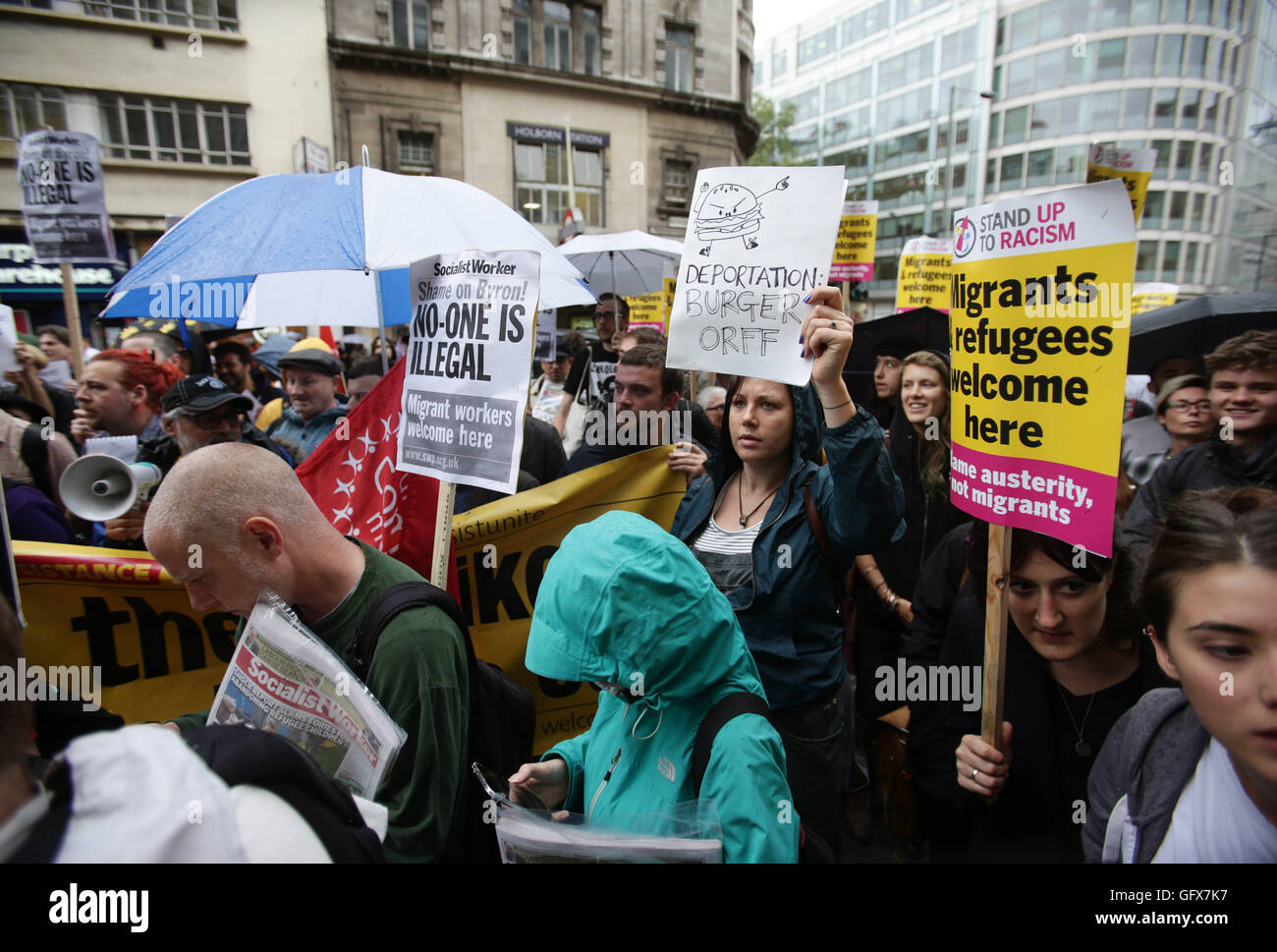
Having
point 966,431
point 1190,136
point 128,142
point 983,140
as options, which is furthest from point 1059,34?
point 966,431

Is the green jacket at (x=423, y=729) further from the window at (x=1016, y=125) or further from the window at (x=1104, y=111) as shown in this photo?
the window at (x=1016, y=125)

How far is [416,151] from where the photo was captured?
827 inches

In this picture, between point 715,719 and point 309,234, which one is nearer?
point 715,719

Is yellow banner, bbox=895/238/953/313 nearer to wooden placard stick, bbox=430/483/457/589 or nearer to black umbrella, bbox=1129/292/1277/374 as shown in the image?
black umbrella, bbox=1129/292/1277/374

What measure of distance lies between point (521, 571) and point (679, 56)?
26663 mm

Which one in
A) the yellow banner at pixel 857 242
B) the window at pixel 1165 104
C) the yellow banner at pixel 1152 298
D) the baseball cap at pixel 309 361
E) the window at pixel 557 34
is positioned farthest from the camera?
the window at pixel 1165 104

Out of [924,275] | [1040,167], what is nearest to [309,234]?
[924,275]

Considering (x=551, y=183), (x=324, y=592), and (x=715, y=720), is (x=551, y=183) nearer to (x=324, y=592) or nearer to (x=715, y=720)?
(x=324, y=592)

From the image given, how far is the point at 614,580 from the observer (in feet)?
4.40

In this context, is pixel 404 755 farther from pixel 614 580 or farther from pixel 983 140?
pixel 983 140

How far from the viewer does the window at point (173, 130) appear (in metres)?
16.9

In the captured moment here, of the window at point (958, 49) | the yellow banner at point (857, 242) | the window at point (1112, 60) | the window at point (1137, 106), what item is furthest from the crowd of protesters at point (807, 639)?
the window at point (958, 49)
